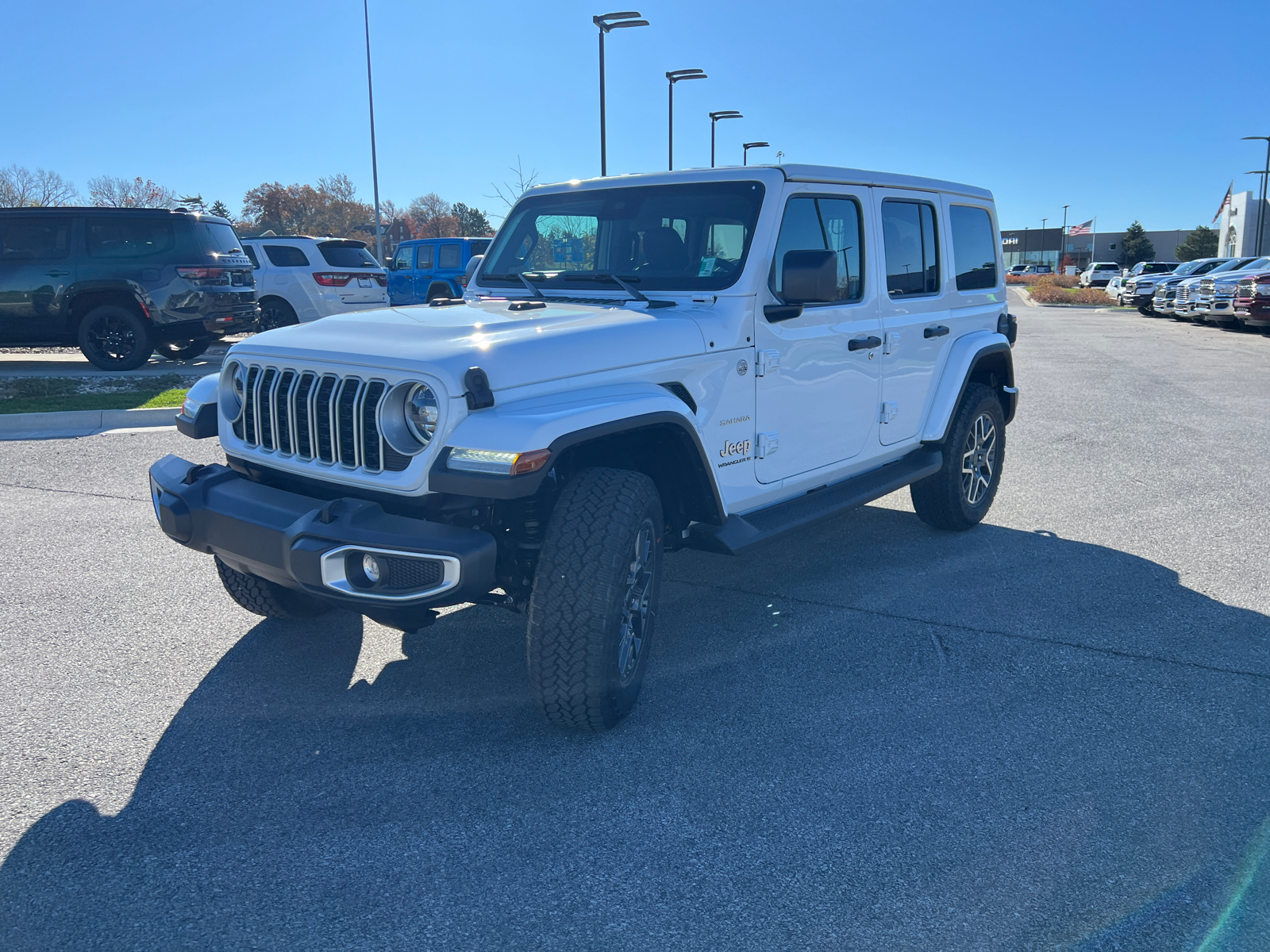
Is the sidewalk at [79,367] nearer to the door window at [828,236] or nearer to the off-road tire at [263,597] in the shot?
the off-road tire at [263,597]

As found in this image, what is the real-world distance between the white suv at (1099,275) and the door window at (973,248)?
53.2 meters

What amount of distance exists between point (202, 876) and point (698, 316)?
2.53m

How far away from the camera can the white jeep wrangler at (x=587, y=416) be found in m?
3.05

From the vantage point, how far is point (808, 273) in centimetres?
391

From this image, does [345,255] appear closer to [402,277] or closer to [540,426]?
[402,277]

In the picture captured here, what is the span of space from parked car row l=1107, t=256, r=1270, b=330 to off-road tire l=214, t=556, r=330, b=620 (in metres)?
21.9

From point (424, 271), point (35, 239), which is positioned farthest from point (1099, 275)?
point (35, 239)

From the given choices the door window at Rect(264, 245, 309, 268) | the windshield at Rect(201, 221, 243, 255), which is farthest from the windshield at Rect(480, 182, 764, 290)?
the door window at Rect(264, 245, 309, 268)

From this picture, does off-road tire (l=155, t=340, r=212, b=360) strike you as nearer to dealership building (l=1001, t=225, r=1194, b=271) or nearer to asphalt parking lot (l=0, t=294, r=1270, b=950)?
asphalt parking lot (l=0, t=294, r=1270, b=950)

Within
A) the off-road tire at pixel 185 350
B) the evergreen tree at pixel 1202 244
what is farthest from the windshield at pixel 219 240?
the evergreen tree at pixel 1202 244

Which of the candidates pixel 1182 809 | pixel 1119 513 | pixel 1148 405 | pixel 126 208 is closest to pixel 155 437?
pixel 126 208

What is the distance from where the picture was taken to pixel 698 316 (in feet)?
Result: 12.8

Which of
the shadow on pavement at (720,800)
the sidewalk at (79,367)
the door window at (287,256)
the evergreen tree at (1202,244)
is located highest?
the evergreen tree at (1202,244)

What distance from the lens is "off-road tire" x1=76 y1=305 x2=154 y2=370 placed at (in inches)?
485
